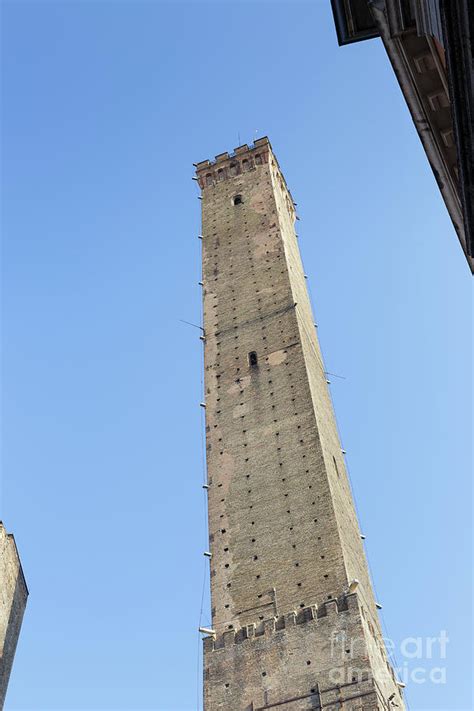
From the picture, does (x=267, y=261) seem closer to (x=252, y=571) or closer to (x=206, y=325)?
(x=206, y=325)

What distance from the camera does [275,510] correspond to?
14656 millimetres

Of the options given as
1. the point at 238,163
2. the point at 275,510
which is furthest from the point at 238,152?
the point at 275,510

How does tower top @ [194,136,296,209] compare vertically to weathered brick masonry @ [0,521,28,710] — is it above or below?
above

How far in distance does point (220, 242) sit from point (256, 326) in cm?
376

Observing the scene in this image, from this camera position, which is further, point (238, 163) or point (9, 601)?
point (238, 163)

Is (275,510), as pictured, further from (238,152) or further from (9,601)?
(238,152)

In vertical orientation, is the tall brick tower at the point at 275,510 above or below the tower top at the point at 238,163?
below

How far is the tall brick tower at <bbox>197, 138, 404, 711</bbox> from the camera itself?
12359 millimetres

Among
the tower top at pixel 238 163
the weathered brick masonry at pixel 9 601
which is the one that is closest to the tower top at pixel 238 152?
the tower top at pixel 238 163

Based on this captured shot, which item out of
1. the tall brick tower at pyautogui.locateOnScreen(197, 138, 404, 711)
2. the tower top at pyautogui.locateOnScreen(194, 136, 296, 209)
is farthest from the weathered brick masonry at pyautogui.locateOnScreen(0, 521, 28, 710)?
the tower top at pyautogui.locateOnScreen(194, 136, 296, 209)

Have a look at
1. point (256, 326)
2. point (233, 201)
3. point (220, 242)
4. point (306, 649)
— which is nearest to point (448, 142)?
point (306, 649)

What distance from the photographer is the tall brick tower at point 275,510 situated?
1236 centimetres

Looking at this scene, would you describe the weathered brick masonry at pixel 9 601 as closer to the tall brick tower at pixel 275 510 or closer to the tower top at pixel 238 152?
the tall brick tower at pixel 275 510

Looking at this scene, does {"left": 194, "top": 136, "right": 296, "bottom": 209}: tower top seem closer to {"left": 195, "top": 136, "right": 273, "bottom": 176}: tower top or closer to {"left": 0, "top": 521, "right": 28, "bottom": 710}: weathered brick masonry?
{"left": 195, "top": 136, "right": 273, "bottom": 176}: tower top
